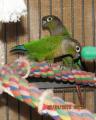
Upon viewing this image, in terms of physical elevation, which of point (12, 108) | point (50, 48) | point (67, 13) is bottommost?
point (12, 108)

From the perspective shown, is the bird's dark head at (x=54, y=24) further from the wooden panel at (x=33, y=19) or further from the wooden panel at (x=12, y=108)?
the wooden panel at (x=12, y=108)

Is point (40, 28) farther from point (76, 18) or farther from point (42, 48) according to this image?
point (42, 48)

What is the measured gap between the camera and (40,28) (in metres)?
1.10

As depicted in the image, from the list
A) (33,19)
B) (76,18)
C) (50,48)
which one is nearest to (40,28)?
(33,19)

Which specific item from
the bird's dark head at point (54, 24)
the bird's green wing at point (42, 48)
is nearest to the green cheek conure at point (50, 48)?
the bird's green wing at point (42, 48)

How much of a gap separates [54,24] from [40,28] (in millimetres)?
116

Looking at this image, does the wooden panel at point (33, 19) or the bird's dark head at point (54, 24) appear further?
Answer: the wooden panel at point (33, 19)

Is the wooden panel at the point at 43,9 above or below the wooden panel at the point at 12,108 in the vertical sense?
above

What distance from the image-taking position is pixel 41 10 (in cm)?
111

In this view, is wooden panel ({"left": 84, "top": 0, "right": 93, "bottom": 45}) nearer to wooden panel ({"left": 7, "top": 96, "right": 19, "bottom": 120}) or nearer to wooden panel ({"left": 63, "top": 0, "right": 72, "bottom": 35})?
wooden panel ({"left": 63, "top": 0, "right": 72, "bottom": 35})

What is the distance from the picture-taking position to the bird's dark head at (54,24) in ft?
3.25

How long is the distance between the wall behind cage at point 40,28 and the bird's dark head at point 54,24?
93mm

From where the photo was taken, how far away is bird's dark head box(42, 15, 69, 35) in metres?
0.99

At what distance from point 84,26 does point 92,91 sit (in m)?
0.24
